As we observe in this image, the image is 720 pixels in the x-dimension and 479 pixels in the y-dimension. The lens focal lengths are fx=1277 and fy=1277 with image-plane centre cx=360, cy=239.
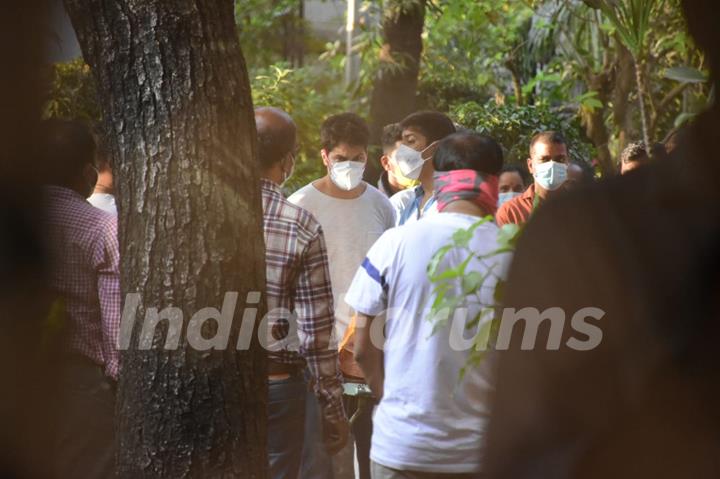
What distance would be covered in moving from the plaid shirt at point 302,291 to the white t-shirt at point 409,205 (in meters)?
0.95

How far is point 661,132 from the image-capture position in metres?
18.5

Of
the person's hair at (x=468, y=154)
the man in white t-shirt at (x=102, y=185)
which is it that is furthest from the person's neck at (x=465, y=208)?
the man in white t-shirt at (x=102, y=185)

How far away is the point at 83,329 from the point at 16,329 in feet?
1.87

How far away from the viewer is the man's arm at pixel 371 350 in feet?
15.0

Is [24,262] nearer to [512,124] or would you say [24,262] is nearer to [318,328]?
[318,328]

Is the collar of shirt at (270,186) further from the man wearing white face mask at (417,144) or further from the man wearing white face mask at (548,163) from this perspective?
the man wearing white face mask at (548,163)

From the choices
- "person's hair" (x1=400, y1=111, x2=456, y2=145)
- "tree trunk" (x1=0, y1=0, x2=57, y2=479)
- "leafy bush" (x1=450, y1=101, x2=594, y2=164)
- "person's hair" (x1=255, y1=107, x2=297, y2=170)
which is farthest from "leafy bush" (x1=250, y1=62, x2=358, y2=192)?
"tree trunk" (x1=0, y1=0, x2=57, y2=479)

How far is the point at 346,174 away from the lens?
23.5ft

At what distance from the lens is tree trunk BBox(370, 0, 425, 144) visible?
14320 mm

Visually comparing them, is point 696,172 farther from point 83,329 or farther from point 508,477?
point 83,329

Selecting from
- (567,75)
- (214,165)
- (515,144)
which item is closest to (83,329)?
(214,165)

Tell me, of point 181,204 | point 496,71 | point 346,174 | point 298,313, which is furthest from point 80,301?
point 496,71

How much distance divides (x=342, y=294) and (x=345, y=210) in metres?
0.53

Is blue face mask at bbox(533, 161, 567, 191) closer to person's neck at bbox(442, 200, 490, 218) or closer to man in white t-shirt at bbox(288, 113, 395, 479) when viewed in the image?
man in white t-shirt at bbox(288, 113, 395, 479)
